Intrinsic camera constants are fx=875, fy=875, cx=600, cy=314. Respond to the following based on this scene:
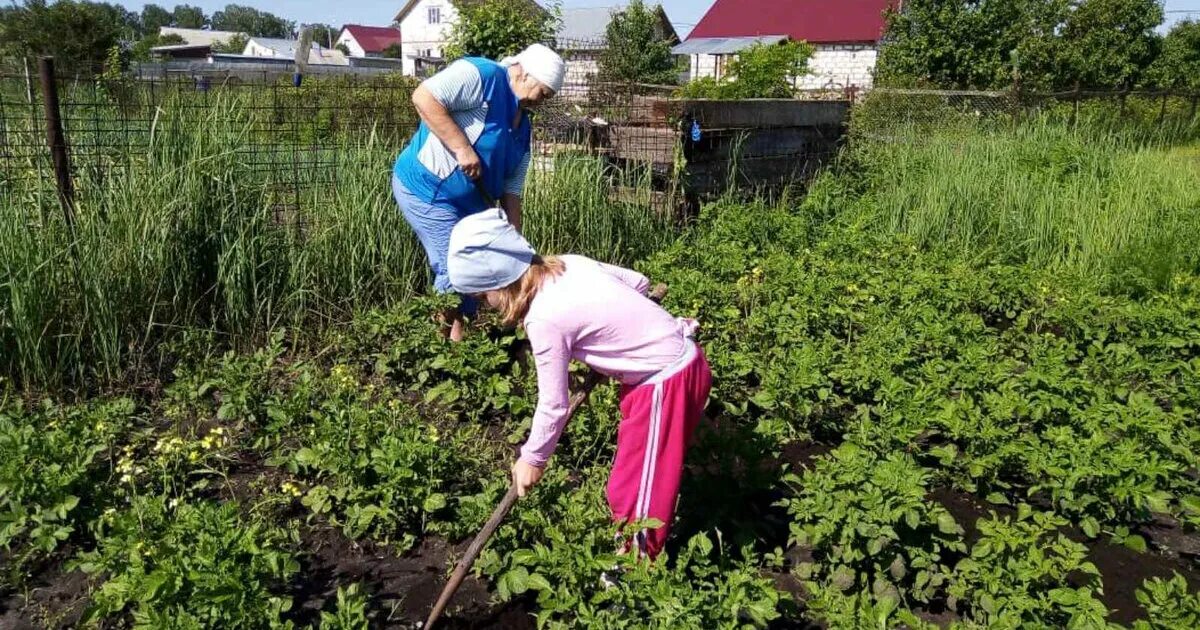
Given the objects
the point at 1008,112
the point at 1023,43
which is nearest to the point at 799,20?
the point at 1023,43

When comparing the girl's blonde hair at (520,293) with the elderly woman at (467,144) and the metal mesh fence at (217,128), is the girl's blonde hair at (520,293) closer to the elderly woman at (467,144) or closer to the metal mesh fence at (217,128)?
the elderly woman at (467,144)

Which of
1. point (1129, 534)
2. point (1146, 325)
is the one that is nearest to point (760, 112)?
point (1146, 325)

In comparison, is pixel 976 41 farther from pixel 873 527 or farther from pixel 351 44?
pixel 351 44

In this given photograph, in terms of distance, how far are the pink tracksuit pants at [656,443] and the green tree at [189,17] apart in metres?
146

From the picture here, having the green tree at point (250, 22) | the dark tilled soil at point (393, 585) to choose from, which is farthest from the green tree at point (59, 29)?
the green tree at point (250, 22)

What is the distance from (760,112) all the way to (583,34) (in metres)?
46.3

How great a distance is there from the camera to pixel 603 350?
2.59 meters

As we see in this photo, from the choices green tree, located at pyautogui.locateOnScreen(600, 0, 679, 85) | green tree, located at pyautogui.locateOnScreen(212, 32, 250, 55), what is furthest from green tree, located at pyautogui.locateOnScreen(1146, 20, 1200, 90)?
green tree, located at pyautogui.locateOnScreen(212, 32, 250, 55)

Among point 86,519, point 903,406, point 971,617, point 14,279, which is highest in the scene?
point 14,279

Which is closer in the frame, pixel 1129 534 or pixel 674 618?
pixel 674 618

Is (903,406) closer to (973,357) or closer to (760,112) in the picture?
(973,357)

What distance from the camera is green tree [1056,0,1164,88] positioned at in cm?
2205

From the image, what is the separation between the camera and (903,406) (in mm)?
3258

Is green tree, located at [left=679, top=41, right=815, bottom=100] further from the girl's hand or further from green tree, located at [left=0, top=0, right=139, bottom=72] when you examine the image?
green tree, located at [left=0, top=0, right=139, bottom=72]
